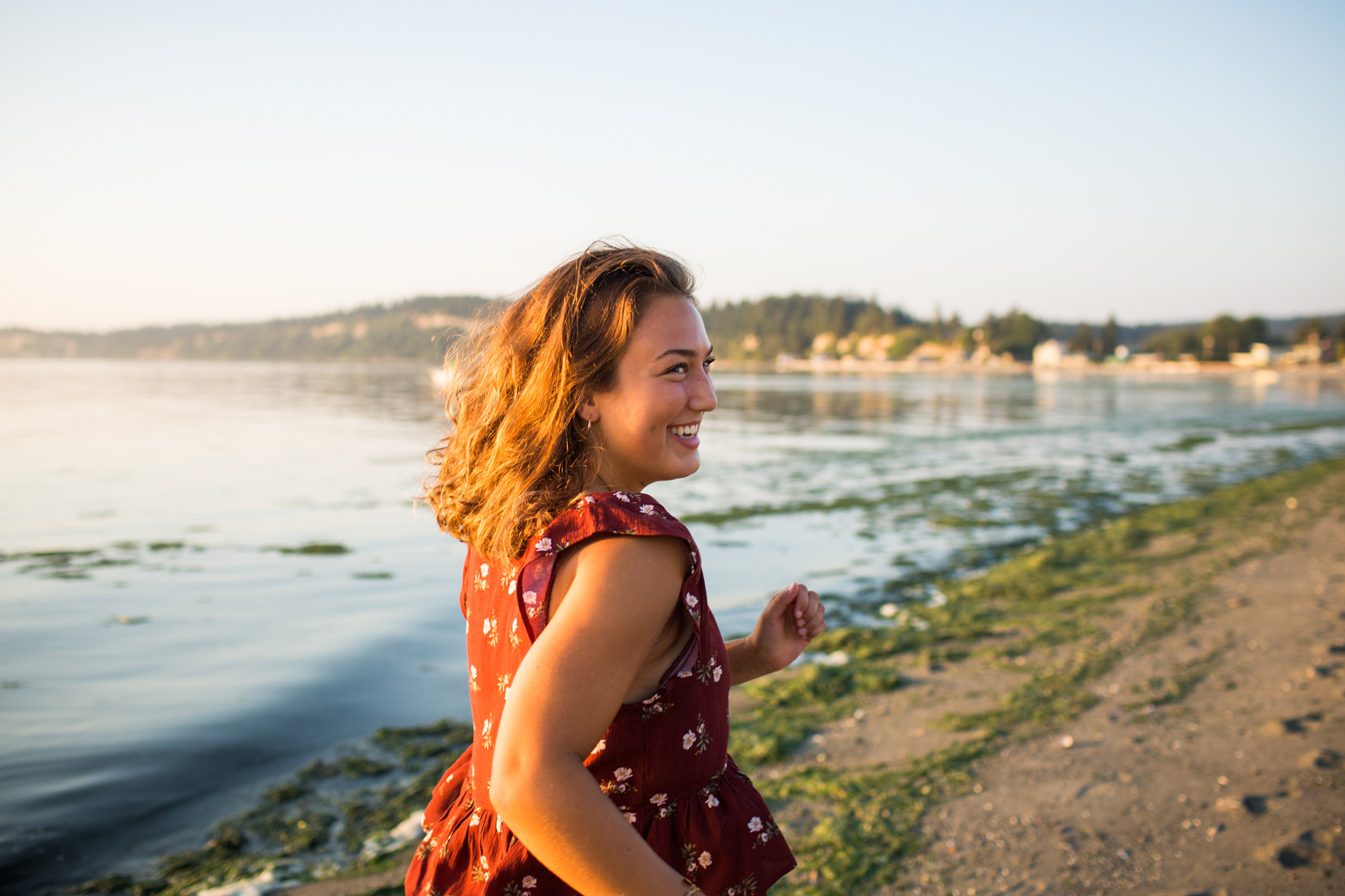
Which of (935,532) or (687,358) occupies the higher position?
(687,358)

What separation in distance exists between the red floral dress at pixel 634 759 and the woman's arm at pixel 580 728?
104 mm

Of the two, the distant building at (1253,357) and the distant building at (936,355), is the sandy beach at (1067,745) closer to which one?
the distant building at (1253,357)

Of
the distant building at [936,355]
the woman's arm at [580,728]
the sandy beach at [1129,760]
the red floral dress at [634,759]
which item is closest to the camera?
the woman's arm at [580,728]

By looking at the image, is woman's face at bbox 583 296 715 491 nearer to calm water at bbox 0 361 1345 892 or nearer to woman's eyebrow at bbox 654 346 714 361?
woman's eyebrow at bbox 654 346 714 361

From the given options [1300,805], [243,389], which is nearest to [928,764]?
[1300,805]

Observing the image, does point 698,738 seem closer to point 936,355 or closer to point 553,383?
point 553,383

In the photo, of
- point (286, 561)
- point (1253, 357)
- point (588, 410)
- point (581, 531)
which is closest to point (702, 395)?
point (588, 410)

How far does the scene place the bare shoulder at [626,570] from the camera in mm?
1419

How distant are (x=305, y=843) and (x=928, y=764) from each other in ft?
11.8

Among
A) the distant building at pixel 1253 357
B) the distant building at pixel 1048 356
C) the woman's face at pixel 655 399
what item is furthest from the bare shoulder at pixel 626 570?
the distant building at pixel 1048 356

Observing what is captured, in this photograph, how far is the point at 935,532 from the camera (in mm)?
13266

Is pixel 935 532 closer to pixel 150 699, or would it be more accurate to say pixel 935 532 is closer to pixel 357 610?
pixel 357 610

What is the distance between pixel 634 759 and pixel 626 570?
16.7 inches

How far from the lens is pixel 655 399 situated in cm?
178
